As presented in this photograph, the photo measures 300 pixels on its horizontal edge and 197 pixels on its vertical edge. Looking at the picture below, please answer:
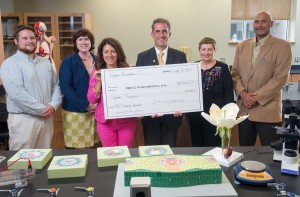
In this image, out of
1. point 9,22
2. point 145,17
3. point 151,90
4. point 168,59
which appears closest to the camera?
point 151,90

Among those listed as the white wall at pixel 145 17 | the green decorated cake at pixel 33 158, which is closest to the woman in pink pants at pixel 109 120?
the green decorated cake at pixel 33 158

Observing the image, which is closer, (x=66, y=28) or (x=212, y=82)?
(x=212, y=82)

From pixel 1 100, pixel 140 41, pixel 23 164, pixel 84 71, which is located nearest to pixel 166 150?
pixel 23 164

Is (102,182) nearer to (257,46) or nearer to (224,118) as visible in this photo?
(224,118)

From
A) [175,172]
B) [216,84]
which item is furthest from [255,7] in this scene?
[175,172]

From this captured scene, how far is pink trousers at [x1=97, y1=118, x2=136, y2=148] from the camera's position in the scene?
7.48ft

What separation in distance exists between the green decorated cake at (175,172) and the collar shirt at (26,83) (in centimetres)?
133

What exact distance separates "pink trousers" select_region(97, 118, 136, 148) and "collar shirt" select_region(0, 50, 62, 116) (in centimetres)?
56

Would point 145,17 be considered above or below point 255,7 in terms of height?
below

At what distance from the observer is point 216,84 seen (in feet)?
8.27

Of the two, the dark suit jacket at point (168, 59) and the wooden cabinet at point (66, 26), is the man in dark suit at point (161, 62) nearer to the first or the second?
the dark suit jacket at point (168, 59)

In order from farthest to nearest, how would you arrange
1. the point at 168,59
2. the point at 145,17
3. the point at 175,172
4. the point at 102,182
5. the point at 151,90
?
the point at 145,17 < the point at 168,59 < the point at 151,90 < the point at 102,182 < the point at 175,172

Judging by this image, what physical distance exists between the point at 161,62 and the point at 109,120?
2.27ft

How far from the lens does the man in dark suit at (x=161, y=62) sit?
248cm
